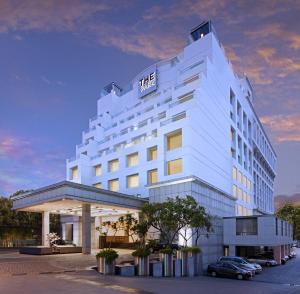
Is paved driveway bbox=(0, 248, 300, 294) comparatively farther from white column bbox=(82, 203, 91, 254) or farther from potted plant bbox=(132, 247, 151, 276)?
white column bbox=(82, 203, 91, 254)

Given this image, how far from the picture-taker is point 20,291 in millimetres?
24016

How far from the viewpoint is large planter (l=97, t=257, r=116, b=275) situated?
35.9 meters

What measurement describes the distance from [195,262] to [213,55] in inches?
1601

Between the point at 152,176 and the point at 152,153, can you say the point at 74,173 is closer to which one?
the point at 152,153

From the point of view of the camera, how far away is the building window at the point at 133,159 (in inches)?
2876

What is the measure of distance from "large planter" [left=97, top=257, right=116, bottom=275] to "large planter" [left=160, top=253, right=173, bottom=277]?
5.87 metres

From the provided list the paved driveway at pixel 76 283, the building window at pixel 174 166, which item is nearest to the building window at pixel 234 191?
the building window at pixel 174 166

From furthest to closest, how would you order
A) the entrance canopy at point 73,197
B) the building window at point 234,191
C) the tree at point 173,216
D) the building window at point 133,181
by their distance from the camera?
the building window at point 234,191
the building window at point 133,181
the entrance canopy at point 73,197
the tree at point 173,216

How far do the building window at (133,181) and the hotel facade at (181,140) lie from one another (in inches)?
6.9

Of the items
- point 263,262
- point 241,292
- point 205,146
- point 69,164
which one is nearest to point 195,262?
point 241,292

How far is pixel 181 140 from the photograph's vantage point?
63.6 metres

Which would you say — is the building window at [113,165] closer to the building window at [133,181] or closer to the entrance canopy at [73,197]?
the building window at [133,181]

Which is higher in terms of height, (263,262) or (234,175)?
(234,175)

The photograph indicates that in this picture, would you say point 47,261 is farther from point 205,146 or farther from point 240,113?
point 240,113
